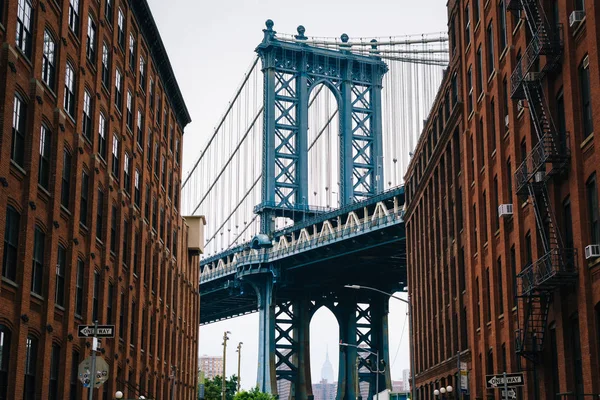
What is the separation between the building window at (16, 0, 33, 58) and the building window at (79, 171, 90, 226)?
8.53 metres

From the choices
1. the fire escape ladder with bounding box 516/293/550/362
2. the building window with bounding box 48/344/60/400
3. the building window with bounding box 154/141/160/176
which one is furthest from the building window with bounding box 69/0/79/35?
the building window with bounding box 154/141/160/176

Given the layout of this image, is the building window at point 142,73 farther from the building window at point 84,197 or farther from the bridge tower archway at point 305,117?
the bridge tower archway at point 305,117

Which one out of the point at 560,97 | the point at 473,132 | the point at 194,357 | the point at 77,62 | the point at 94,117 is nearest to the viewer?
the point at 560,97

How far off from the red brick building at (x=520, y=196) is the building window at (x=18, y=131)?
17.3 metres

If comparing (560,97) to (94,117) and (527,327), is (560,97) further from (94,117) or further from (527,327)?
(94,117)

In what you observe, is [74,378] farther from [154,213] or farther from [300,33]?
[300,33]

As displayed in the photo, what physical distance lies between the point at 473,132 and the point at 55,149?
21378mm

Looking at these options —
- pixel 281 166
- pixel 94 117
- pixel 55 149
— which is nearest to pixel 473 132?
pixel 94 117

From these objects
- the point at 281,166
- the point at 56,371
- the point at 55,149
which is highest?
the point at 281,166

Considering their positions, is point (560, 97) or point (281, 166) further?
point (281, 166)

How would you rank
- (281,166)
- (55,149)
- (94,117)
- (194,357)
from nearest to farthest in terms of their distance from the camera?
(55,149), (94,117), (194,357), (281,166)

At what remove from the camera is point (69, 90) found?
4084cm

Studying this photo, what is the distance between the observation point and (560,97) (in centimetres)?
3519

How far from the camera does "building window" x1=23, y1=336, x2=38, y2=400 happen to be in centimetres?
3469
